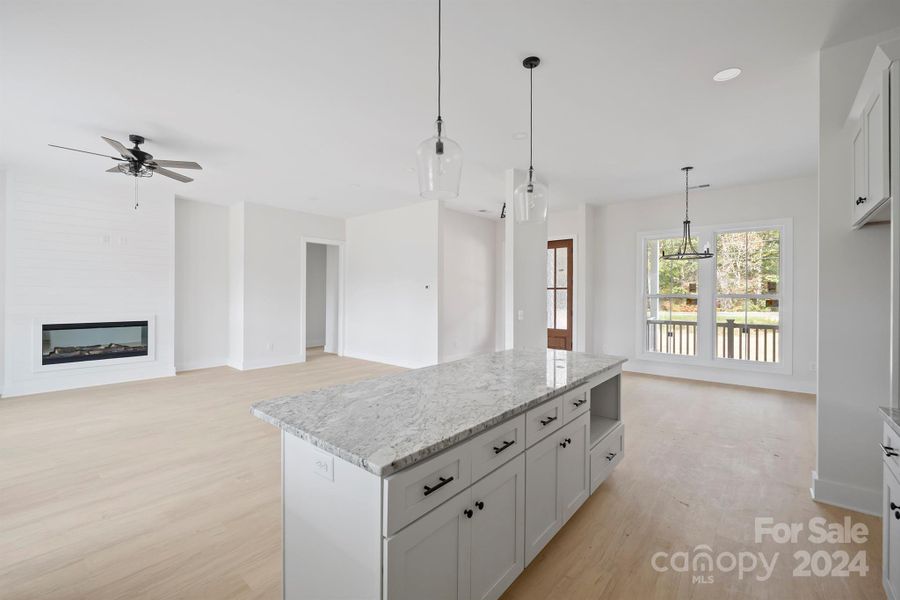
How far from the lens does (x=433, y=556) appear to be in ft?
4.11

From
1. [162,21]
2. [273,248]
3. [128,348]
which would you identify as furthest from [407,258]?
[162,21]

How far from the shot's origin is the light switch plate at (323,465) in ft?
4.14

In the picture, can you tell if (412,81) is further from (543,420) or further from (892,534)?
(892,534)

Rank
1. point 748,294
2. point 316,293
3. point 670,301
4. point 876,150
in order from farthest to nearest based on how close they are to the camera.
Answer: point 316,293 < point 670,301 < point 748,294 < point 876,150

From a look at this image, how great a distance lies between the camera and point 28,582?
69.6 inches

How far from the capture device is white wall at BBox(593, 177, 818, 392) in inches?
196

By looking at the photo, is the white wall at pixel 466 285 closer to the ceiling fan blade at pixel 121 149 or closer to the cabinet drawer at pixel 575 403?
the ceiling fan blade at pixel 121 149

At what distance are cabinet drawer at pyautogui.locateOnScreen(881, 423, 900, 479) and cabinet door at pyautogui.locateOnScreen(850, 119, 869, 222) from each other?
1185 mm

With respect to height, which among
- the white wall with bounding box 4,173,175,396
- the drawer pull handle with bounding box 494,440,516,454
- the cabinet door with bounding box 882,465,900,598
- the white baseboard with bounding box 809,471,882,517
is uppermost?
the white wall with bounding box 4,173,175,396

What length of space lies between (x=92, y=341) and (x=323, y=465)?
6.09 metres

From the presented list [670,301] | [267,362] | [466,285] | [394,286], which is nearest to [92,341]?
[267,362]

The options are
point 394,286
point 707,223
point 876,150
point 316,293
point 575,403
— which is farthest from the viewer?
point 316,293

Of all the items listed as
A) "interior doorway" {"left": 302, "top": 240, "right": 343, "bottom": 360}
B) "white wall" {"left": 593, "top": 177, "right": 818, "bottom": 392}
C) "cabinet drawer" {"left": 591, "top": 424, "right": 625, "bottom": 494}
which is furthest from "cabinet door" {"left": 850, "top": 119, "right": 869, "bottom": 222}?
"interior doorway" {"left": 302, "top": 240, "right": 343, "bottom": 360}

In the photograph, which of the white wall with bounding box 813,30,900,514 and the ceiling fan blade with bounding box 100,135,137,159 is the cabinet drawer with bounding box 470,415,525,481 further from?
the ceiling fan blade with bounding box 100,135,137,159
